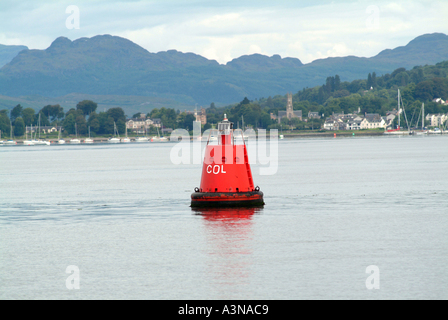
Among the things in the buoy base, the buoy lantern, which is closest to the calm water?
the buoy base

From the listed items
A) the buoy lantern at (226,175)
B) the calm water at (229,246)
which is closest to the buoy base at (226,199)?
the buoy lantern at (226,175)

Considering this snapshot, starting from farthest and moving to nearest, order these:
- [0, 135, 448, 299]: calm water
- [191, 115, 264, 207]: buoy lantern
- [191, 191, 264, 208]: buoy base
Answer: [191, 191, 264, 208]: buoy base
[191, 115, 264, 207]: buoy lantern
[0, 135, 448, 299]: calm water

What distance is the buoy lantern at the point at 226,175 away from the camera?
29812 mm

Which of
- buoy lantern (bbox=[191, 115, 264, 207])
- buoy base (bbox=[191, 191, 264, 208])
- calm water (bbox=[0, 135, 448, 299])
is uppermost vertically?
buoy lantern (bbox=[191, 115, 264, 207])

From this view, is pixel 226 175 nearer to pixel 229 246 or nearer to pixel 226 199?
pixel 226 199

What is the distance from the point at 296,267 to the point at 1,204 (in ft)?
86.2

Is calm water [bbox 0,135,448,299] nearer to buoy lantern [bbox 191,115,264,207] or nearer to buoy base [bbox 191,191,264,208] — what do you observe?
buoy base [bbox 191,191,264,208]

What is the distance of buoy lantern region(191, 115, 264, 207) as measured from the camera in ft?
97.8

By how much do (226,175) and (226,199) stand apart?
1.23 meters

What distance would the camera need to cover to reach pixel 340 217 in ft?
98.4

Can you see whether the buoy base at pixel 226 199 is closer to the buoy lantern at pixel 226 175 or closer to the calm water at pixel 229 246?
the buoy lantern at pixel 226 175

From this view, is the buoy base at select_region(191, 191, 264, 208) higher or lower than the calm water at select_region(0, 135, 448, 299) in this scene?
higher
